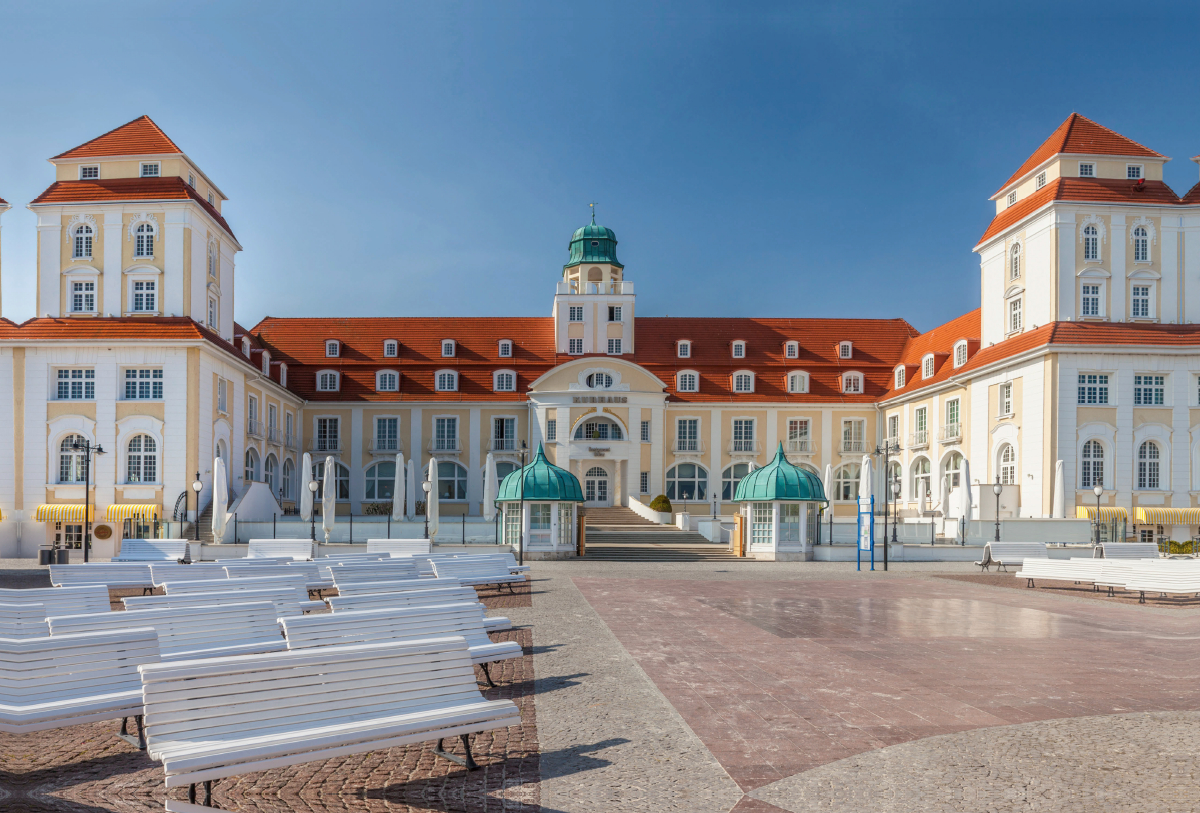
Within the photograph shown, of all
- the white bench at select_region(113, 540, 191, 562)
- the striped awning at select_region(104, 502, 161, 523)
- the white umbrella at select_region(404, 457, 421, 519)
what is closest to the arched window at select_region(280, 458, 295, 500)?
the white umbrella at select_region(404, 457, 421, 519)

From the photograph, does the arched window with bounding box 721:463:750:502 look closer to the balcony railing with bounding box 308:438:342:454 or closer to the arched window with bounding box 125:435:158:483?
the balcony railing with bounding box 308:438:342:454

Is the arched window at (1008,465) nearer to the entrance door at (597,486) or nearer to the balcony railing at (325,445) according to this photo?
the entrance door at (597,486)

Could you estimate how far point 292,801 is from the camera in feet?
20.5

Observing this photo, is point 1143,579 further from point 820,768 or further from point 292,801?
point 292,801

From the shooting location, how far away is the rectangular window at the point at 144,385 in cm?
3900

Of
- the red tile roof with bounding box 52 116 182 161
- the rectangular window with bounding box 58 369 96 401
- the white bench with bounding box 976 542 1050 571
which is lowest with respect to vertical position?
the white bench with bounding box 976 542 1050 571

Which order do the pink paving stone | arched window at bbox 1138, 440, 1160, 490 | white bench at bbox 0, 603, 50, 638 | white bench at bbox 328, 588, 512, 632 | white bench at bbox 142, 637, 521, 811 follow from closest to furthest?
1. white bench at bbox 142, 637, 521, 811
2. the pink paving stone
3. white bench at bbox 0, 603, 50, 638
4. white bench at bbox 328, 588, 512, 632
5. arched window at bbox 1138, 440, 1160, 490

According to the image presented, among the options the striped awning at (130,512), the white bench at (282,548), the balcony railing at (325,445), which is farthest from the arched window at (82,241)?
the white bench at (282,548)

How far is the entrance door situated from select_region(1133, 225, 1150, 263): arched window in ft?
90.0

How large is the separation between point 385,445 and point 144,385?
16.5 metres

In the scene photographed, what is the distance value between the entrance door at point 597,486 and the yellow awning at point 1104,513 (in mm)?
23730

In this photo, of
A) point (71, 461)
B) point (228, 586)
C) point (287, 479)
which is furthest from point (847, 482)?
point (228, 586)

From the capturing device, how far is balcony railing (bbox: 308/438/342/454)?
54.0 meters

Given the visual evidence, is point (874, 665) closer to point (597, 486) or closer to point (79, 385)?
point (79, 385)
